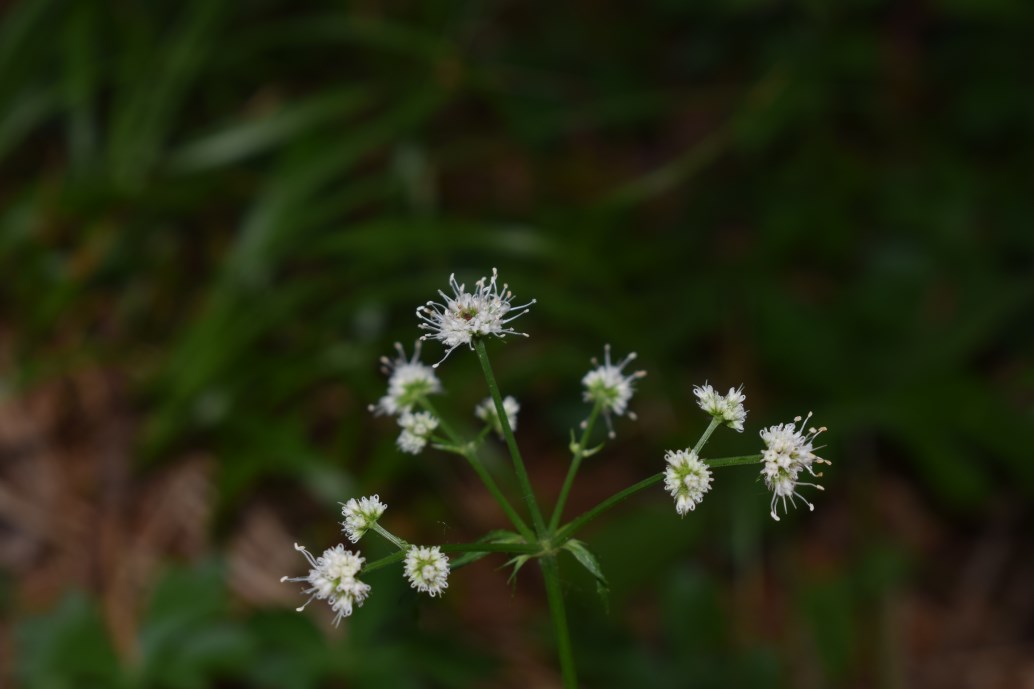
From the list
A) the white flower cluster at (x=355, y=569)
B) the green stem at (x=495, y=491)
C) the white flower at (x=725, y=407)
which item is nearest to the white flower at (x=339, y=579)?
the white flower cluster at (x=355, y=569)

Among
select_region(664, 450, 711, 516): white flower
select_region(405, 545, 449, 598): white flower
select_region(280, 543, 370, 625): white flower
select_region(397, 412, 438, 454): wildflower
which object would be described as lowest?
select_region(280, 543, 370, 625): white flower

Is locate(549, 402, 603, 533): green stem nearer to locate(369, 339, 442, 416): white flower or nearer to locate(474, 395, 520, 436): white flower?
locate(474, 395, 520, 436): white flower

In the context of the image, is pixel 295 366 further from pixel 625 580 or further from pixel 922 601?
pixel 922 601

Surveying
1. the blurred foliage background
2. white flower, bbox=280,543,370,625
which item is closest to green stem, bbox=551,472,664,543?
white flower, bbox=280,543,370,625

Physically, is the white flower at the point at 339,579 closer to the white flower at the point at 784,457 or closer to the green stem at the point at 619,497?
the green stem at the point at 619,497

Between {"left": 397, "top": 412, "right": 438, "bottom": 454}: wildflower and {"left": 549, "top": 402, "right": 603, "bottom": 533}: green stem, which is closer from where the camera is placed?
{"left": 549, "top": 402, "right": 603, "bottom": 533}: green stem
